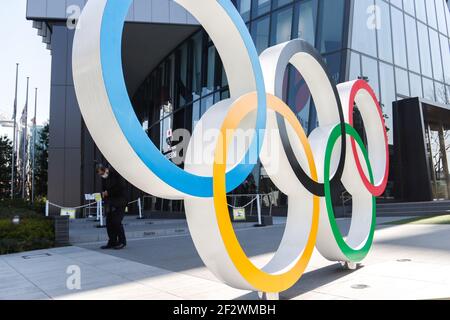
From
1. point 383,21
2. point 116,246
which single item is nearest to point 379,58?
point 383,21

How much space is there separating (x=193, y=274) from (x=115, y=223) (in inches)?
124

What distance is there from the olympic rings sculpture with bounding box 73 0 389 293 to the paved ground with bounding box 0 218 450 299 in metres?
0.44

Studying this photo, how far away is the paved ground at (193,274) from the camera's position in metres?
4.41

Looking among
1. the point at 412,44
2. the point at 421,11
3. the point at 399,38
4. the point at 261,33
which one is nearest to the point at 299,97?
the point at 261,33

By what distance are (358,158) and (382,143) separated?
989 millimetres

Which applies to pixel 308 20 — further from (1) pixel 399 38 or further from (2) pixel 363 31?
(1) pixel 399 38

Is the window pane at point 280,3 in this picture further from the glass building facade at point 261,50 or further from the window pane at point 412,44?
the window pane at point 412,44

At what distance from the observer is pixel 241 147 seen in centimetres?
401

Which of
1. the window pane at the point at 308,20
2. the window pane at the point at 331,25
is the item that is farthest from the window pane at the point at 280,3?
the window pane at the point at 331,25

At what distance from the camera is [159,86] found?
25016 mm

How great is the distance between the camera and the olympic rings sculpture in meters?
2.92

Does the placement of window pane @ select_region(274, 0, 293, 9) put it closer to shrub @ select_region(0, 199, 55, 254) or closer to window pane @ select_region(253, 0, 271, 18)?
window pane @ select_region(253, 0, 271, 18)

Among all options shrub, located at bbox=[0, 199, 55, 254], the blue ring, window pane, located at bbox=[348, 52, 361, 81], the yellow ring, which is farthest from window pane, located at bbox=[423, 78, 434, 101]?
the blue ring

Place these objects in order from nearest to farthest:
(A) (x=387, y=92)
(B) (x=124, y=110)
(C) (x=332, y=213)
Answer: (B) (x=124, y=110), (C) (x=332, y=213), (A) (x=387, y=92)
